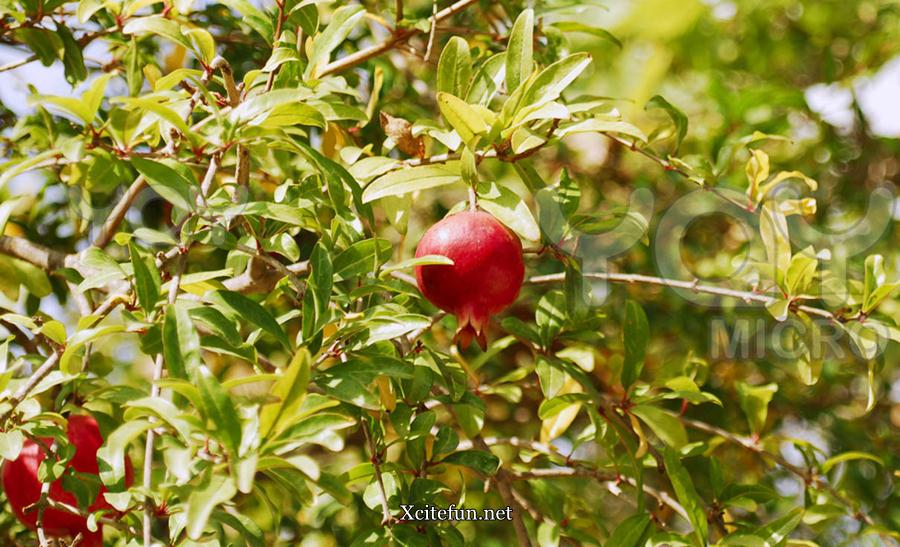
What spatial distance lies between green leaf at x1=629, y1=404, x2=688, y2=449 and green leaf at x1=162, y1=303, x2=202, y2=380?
557mm

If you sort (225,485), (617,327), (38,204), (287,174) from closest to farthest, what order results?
1. (225,485)
2. (287,174)
3. (38,204)
4. (617,327)

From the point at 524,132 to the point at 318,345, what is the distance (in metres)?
0.28

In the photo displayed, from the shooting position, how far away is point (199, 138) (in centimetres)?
74

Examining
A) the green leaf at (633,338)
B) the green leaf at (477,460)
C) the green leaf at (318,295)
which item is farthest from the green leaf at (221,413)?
the green leaf at (633,338)

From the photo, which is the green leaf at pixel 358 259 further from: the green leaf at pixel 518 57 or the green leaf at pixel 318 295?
the green leaf at pixel 518 57

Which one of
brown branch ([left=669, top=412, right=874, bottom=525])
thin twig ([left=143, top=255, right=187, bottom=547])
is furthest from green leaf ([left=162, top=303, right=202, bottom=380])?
brown branch ([left=669, top=412, right=874, bottom=525])

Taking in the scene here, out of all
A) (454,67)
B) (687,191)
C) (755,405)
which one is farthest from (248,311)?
(687,191)

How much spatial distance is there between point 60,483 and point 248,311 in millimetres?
325

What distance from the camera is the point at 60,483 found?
0.93m

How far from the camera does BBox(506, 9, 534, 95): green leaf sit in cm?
94

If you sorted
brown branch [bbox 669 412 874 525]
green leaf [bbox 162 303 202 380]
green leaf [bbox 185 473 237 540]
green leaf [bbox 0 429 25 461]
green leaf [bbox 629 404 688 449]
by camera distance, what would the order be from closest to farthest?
green leaf [bbox 185 473 237 540] → green leaf [bbox 162 303 202 380] → green leaf [bbox 0 429 25 461] → green leaf [bbox 629 404 688 449] → brown branch [bbox 669 412 874 525]

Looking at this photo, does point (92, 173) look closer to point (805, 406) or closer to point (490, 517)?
point (490, 517)

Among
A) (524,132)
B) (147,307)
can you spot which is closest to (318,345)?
(147,307)

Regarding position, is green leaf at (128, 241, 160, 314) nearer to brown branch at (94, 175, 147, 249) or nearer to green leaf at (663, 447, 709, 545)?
brown branch at (94, 175, 147, 249)
